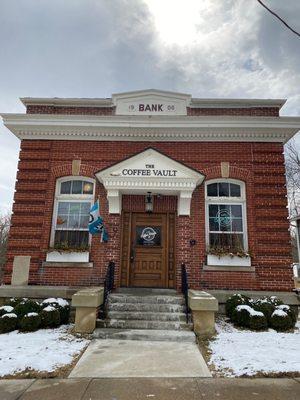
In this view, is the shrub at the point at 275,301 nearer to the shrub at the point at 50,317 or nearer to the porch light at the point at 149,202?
the porch light at the point at 149,202

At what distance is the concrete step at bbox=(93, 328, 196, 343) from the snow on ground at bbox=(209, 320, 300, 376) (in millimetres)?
566

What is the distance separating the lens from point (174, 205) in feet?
31.7

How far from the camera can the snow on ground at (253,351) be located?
4.91 m

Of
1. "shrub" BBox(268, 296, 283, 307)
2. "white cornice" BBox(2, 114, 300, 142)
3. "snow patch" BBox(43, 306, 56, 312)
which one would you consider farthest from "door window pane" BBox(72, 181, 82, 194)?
"shrub" BBox(268, 296, 283, 307)

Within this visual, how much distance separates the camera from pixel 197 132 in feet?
32.7

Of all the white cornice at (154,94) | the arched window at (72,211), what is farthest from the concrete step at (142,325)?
the white cornice at (154,94)

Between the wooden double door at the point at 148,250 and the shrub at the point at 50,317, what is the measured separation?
2389mm

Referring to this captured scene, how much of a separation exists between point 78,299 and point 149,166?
14.3 ft

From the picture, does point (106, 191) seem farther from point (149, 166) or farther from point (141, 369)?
point (141, 369)

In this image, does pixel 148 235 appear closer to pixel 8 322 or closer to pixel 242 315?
pixel 242 315

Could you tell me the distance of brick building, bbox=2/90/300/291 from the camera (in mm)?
9102

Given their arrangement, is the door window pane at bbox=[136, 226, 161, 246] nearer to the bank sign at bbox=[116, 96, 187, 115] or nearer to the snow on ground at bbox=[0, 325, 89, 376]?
the snow on ground at bbox=[0, 325, 89, 376]

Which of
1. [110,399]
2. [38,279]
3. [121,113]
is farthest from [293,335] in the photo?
[121,113]

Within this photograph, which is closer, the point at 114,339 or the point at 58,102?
the point at 114,339
